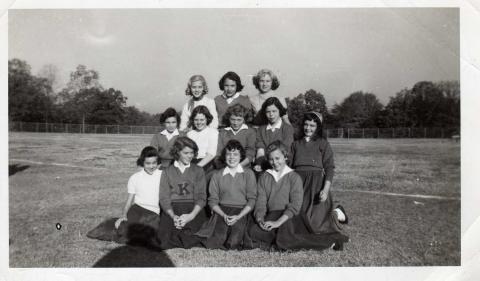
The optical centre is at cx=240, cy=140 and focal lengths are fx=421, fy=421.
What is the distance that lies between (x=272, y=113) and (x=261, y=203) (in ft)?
2.52

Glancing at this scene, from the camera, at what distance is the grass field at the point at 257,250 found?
3.42m

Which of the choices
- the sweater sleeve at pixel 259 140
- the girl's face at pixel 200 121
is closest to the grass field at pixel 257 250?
the sweater sleeve at pixel 259 140

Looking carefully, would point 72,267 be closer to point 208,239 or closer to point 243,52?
point 208,239

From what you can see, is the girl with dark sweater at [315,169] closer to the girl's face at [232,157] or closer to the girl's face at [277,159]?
the girl's face at [277,159]

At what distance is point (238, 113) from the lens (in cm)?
357

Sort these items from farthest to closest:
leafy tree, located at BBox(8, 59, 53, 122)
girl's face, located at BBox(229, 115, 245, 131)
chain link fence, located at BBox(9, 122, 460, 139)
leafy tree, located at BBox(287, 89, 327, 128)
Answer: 1. chain link fence, located at BBox(9, 122, 460, 139)
2. leafy tree, located at BBox(287, 89, 327, 128)
3. leafy tree, located at BBox(8, 59, 53, 122)
4. girl's face, located at BBox(229, 115, 245, 131)

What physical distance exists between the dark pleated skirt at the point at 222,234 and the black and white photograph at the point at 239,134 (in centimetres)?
1

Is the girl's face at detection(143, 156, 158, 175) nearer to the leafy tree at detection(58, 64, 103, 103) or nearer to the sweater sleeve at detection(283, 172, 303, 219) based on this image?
the sweater sleeve at detection(283, 172, 303, 219)

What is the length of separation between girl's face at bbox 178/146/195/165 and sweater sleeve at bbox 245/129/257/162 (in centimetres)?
46

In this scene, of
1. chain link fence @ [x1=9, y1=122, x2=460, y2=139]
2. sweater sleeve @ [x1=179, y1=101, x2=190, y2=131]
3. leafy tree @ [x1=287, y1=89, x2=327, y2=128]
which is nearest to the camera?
sweater sleeve @ [x1=179, y1=101, x2=190, y2=131]

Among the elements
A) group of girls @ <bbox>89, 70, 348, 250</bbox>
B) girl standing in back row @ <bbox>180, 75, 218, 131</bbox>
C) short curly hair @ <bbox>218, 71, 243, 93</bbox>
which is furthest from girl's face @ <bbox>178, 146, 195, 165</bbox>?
short curly hair @ <bbox>218, 71, 243, 93</bbox>

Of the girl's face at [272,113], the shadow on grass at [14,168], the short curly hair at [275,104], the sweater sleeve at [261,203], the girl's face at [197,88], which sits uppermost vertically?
the girl's face at [197,88]

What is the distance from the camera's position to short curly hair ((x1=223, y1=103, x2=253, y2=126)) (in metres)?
3.58
